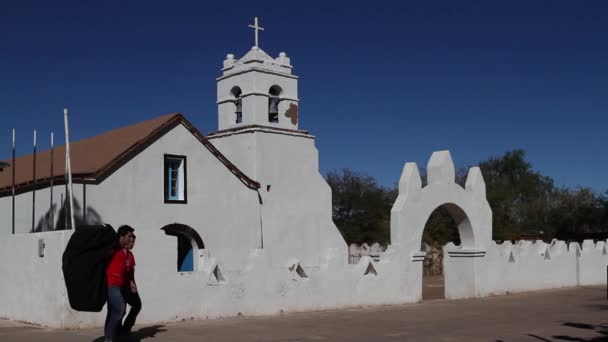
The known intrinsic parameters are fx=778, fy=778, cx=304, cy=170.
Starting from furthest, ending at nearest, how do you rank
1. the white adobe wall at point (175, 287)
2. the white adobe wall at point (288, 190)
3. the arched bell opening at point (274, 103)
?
the arched bell opening at point (274, 103)
the white adobe wall at point (288, 190)
the white adobe wall at point (175, 287)

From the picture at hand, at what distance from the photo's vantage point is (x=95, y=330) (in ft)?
42.8

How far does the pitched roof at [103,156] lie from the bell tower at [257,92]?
2.70 meters

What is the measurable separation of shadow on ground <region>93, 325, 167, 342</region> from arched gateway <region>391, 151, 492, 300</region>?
7809 mm

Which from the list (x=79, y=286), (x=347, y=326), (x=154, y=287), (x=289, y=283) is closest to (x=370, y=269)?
(x=289, y=283)

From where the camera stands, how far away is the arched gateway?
64.8ft

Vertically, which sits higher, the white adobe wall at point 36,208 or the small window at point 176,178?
the small window at point 176,178

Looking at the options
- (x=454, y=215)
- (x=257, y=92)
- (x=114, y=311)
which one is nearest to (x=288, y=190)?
(x=257, y=92)

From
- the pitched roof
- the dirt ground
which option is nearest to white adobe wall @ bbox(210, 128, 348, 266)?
the pitched roof

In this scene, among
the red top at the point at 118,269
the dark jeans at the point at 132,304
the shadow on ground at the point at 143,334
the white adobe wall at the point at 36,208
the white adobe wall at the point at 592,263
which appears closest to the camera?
the red top at the point at 118,269

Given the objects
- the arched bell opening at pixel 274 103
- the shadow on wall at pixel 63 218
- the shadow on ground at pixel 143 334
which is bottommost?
the shadow on ground at pixel 143 334

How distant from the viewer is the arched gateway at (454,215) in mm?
19766

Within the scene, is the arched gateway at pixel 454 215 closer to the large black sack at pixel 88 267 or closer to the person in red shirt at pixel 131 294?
the person in red shirt at pixel 131 294

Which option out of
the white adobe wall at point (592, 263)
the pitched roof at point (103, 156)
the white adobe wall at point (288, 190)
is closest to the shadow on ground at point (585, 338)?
the white adobe wall at point (592, 263)

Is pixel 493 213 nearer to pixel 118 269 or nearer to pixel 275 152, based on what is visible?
pixel 275 152
